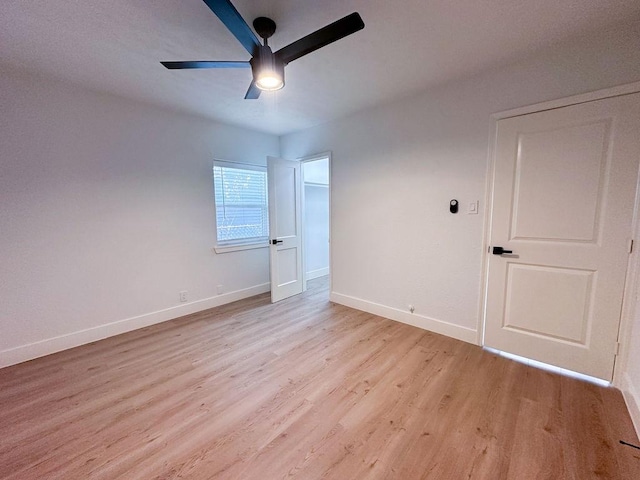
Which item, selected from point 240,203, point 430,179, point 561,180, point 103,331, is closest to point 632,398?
point 561,180

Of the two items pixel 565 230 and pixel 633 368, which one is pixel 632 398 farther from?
pixel 565 230

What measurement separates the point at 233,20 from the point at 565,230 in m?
2.67

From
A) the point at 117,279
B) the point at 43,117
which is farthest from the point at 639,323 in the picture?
the point at 43,117

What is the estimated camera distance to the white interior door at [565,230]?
186cm

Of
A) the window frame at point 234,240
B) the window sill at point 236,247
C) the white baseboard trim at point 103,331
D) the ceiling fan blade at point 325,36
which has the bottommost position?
the white baseboard trim at point 103,331

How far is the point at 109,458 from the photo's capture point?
56.9 inches

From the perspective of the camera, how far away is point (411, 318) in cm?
300

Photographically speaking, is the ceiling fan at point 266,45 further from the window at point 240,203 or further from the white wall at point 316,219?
the white wall at point 316,219

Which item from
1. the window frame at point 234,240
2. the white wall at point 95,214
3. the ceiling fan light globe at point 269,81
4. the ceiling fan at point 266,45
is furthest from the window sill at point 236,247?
the ceiling fan light globe at point 269,81

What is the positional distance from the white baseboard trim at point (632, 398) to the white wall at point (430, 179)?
0.97 m

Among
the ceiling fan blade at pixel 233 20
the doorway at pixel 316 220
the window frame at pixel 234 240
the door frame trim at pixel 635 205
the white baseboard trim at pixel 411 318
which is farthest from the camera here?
the doorway at pixel 316 220

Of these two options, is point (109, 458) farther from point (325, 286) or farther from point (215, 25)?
point (325, 286)

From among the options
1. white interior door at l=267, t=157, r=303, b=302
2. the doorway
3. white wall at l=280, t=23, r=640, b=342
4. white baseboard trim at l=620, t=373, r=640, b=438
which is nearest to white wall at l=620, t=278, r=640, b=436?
white baseboard trim at l=620, t=373, r=640, b=438

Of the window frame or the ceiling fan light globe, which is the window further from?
the ceiling fan light globe
